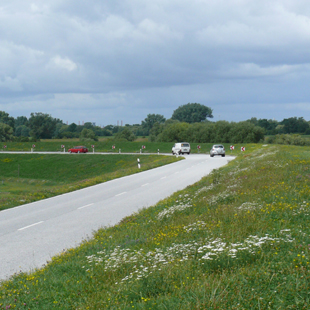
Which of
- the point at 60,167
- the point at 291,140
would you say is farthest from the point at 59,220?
the point at 291,140

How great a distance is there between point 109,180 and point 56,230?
15.1 m

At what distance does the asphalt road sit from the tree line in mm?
73740

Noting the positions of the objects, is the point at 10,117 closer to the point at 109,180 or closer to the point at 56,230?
the point at 109,180

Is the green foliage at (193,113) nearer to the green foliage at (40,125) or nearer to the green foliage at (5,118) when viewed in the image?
the green foliage at (40,125)

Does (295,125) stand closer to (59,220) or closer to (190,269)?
(59,220)

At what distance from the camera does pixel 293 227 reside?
23.7 feet

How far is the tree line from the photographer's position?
92.6 metres

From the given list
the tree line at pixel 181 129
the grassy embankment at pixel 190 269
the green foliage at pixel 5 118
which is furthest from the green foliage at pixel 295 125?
the grassy embankment at pixel 190 269

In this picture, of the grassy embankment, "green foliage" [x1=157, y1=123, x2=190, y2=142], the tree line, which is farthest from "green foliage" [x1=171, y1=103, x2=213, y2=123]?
the grassy embankment

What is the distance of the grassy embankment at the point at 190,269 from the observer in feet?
14.7

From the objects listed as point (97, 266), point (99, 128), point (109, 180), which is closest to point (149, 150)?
point (109, 180)

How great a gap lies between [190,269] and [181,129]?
97.9m

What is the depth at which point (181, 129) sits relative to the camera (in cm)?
10275

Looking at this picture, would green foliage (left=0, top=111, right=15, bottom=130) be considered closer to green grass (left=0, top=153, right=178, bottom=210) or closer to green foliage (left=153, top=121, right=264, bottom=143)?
green foliage (left=153, top=121, right=264, bottom=143)
